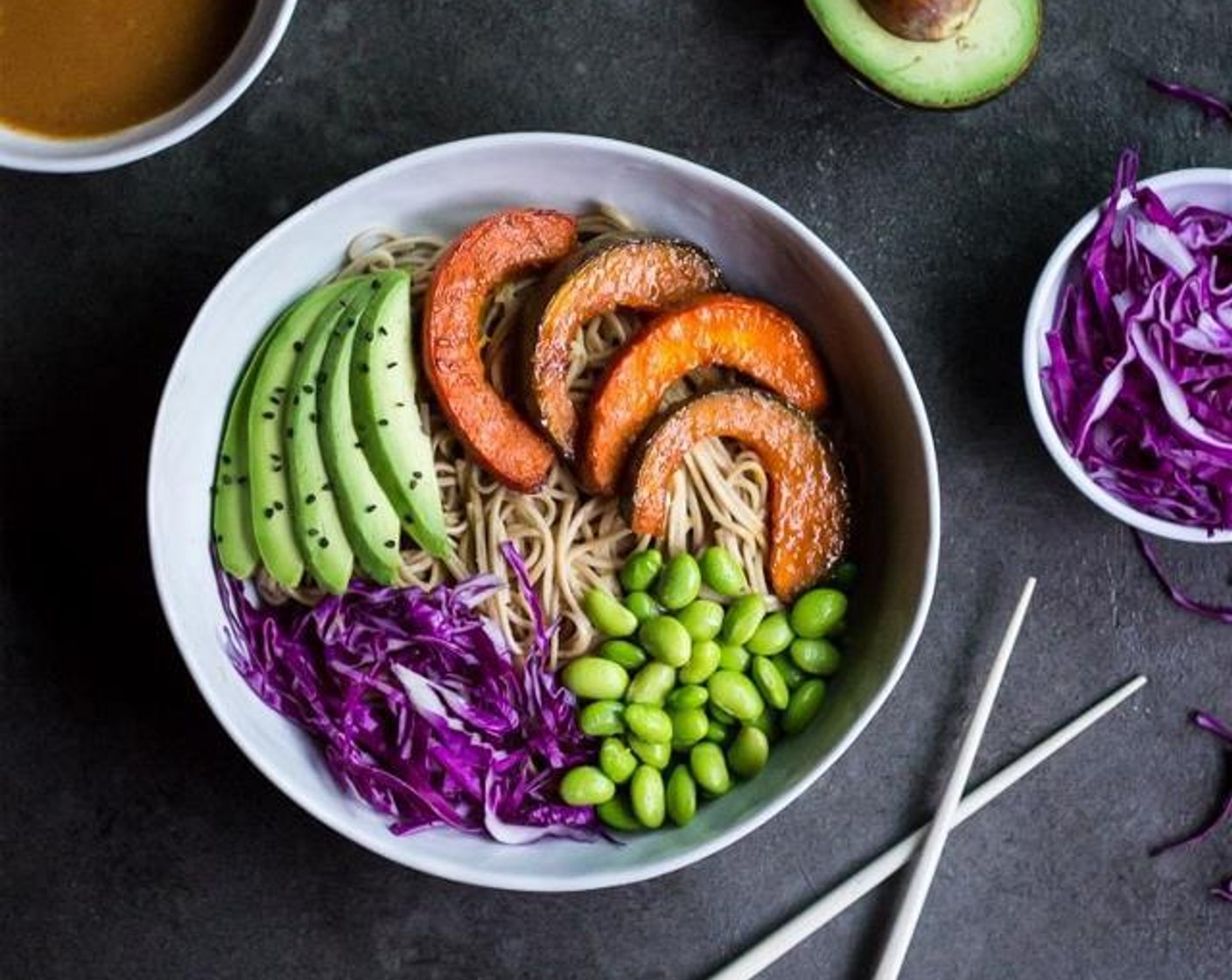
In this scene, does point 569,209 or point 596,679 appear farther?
point 569,209

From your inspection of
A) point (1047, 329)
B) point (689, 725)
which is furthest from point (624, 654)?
point (1047, 329)

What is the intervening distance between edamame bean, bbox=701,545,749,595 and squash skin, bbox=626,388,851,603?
89mm

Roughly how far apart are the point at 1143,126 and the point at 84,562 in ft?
7.45

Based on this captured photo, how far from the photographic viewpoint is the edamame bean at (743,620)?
9.72ft

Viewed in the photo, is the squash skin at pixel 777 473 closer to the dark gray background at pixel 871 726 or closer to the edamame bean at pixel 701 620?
the edamame bean at pixel 701 620

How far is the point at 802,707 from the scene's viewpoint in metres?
3.02

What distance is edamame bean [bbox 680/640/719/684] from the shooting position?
2967 millimetres

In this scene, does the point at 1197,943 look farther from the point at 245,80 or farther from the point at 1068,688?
the point at 245,80

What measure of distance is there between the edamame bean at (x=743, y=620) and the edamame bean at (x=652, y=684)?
0.41 feet

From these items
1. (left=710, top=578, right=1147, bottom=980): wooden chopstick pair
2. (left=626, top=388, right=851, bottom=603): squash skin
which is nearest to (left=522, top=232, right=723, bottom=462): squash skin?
(left=626, top=388, right=851, bottom=603): squash skin

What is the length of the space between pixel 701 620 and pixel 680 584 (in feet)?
0.25

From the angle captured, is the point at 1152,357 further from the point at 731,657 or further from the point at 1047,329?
the point at 731,657

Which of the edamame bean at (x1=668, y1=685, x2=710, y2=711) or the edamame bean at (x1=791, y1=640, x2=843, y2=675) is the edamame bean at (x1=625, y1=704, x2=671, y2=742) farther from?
the edamame bean at (x1=791, y1=640, x2=843, y2=675)

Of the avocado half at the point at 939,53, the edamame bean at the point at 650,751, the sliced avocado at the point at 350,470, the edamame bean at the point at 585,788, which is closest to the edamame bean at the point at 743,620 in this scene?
the edamame bean at the point at 650,751
